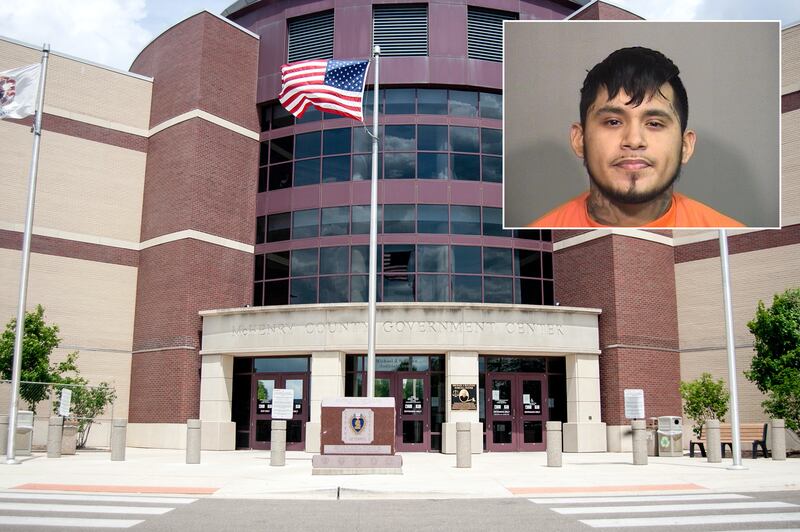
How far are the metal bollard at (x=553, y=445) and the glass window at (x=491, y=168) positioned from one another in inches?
568

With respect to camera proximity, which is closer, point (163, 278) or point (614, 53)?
point (614, 53)

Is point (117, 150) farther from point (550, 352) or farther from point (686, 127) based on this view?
point (686, 127)

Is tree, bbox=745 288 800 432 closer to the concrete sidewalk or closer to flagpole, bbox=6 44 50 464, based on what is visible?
the concrete sidewalk

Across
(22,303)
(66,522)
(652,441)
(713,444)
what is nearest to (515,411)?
(652,441)

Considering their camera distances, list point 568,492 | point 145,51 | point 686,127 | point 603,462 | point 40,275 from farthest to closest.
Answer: point 145,51
point 40,275
point 686,127
point 603,462
point 568,492

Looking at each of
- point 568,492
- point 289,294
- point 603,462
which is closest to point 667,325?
point 603,462

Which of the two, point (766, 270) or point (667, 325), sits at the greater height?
point (766, 270)

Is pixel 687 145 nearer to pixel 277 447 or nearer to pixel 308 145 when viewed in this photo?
pixel 308 145

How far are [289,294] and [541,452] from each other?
12.4 meters

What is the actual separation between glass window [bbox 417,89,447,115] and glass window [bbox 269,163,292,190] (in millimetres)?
6467

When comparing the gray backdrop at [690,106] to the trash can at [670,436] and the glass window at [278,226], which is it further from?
the glass window at [278,226]

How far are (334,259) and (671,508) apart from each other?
2130cm

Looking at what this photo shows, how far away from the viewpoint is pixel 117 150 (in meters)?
34.8

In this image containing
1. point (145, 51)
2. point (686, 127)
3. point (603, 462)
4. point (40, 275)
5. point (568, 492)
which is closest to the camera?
point (568, 492)
